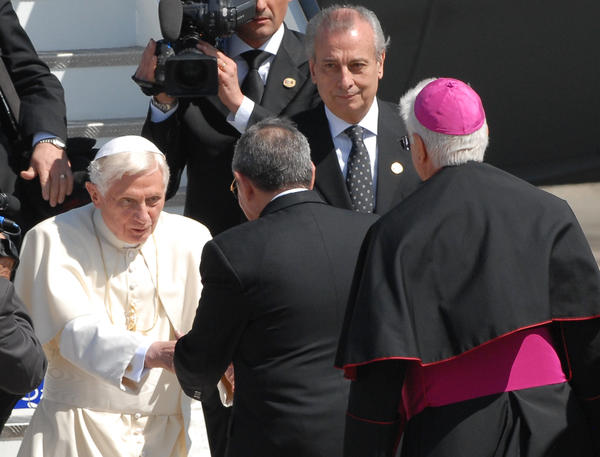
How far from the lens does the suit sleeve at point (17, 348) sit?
2.90m

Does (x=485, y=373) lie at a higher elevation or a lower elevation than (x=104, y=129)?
higher

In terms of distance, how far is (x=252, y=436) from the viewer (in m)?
3.07

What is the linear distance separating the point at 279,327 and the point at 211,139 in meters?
1.17

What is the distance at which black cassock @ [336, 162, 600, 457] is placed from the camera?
2.64 m

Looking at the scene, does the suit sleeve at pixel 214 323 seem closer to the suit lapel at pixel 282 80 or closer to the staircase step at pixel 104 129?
the suit lapel at pixel 282 80

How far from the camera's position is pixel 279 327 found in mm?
3000

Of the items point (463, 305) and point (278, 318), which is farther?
point (278, 318)

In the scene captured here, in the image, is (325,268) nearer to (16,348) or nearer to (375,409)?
(375,409)

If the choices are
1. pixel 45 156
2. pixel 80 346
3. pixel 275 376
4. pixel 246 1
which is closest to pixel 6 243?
pixel 80 346

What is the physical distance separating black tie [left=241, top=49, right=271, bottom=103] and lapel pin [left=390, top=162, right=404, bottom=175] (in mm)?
570

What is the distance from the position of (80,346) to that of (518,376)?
1298 mm

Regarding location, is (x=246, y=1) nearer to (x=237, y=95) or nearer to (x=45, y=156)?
(x=237, y=95)

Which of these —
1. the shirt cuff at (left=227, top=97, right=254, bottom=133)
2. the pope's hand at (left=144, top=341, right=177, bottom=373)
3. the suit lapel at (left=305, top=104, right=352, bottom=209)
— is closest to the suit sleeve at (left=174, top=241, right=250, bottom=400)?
the pope's hand at (left=144, top=341, right=177, bottom=373)

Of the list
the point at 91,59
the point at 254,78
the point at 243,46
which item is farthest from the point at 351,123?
the point at 91,59
